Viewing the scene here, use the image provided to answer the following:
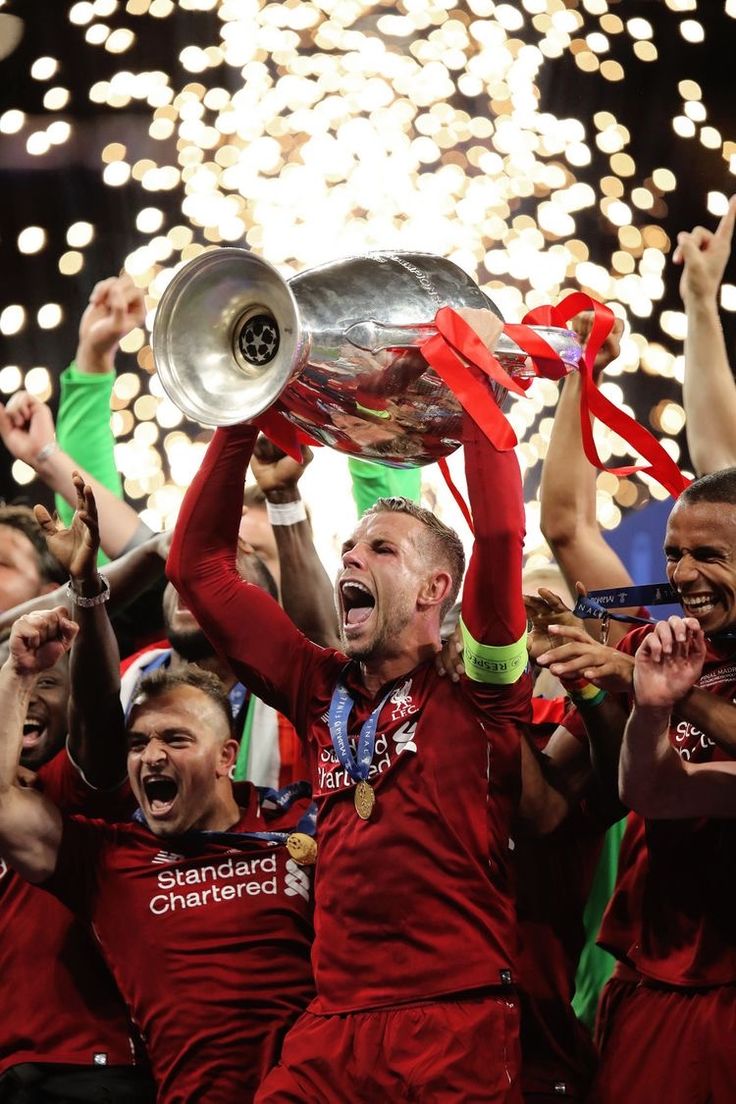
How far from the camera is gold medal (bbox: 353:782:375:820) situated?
2.65m

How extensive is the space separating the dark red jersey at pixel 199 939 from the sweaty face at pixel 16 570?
1.14m

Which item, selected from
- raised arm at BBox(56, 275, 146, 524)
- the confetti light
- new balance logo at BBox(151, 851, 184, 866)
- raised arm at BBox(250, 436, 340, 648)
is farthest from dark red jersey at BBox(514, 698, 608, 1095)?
the confetti light

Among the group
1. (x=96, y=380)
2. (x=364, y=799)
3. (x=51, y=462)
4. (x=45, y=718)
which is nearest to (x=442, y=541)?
(x=364, y=799)

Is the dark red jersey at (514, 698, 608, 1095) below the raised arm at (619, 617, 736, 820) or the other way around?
below

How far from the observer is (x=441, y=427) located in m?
2.68

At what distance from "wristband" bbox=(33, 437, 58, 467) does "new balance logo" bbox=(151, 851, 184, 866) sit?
56.7 inches

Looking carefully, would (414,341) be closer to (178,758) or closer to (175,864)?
(178,758)

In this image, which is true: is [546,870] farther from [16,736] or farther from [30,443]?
[30,443]

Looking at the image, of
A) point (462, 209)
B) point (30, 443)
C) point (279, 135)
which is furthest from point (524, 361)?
point (279, 135)

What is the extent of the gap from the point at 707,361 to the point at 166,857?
5.98ft

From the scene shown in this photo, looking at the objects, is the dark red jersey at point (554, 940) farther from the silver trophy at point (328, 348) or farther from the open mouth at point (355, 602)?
the silver trophy at point (328, 348)

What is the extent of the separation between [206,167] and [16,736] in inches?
118

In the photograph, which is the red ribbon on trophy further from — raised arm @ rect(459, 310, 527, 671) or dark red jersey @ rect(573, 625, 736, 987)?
dark red jersey @ rect(573, 625, 736, 987)

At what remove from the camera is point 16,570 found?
4.18 meters
